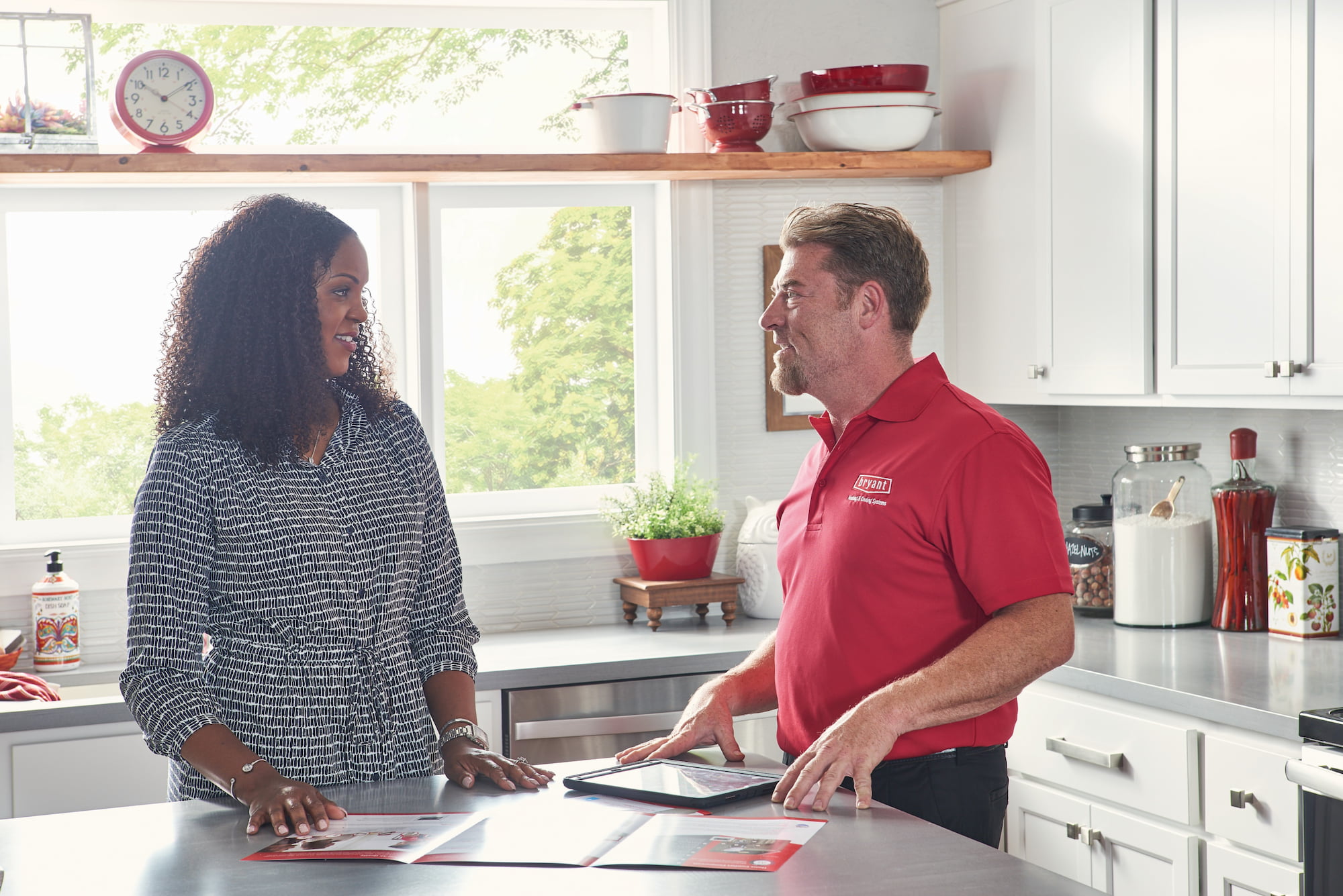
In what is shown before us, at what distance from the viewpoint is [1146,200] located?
9.80 ft

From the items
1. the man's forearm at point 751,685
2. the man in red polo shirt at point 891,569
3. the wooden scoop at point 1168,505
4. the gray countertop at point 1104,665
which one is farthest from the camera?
the wooden scoop at point 1168,505

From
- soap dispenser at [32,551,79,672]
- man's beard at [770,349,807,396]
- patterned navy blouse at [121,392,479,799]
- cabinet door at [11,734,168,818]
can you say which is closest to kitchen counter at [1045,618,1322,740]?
man's beard at [770,349,807,396]

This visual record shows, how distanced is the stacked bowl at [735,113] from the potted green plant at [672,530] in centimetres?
86

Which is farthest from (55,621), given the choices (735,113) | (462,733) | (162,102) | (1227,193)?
(1227,193)

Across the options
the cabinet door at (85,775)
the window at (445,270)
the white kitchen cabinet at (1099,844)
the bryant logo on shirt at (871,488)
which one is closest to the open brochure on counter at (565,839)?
the bryant logo on shirt at (871,488)

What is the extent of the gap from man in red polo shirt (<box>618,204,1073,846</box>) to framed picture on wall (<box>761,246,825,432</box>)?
151 cm

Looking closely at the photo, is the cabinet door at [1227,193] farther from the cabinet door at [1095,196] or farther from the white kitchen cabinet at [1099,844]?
the white kitchen cabinet at [1099,844]

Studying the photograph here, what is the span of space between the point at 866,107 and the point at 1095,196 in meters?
0.62

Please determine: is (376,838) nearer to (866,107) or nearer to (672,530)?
(672,530)

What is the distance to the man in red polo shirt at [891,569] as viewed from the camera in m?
1.65

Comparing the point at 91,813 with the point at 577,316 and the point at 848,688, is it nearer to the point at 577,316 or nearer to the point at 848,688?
the point at 848,688

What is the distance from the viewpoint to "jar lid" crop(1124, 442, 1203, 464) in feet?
10.2

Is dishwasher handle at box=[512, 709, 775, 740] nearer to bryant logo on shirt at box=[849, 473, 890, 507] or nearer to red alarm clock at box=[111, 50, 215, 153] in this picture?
bryant logo on shirt at box=[849, 473, 890, 507]

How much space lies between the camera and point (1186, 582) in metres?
3.05
